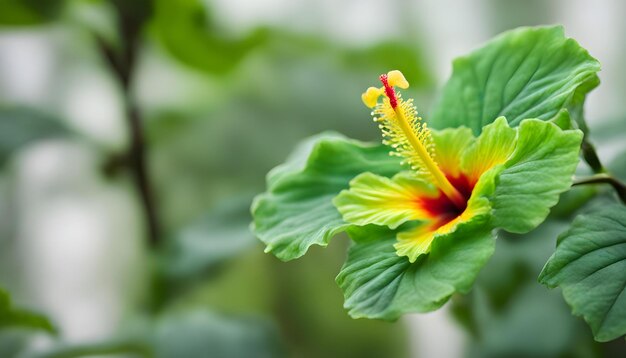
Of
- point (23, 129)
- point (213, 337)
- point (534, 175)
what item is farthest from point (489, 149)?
point (23, 129)

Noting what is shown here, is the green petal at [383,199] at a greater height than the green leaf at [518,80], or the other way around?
the green leaf at [518,80]

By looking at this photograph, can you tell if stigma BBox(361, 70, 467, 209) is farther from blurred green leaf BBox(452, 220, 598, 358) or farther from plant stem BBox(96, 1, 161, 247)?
plant stem BBox(96, 1, 161, 247)

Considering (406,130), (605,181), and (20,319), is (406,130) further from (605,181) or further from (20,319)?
(20,319)

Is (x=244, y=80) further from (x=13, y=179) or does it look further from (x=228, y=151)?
(x=13, y=179)

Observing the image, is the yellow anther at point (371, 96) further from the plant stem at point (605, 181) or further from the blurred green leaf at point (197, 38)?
the blurred green leaf at point (197, 38)

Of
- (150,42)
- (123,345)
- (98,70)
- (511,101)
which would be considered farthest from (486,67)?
(98,70)

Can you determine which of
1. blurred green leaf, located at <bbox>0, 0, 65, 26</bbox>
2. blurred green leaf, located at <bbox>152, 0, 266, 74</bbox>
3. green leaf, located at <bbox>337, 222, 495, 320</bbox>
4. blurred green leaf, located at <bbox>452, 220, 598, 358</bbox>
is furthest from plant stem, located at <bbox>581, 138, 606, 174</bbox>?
blurred green leaf, located at <bbox>0, 0, 65, 26</bbox>

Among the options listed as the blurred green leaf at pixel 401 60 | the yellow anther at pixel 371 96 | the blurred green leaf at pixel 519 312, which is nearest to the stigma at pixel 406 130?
the yellow anther at pixel 371 96
